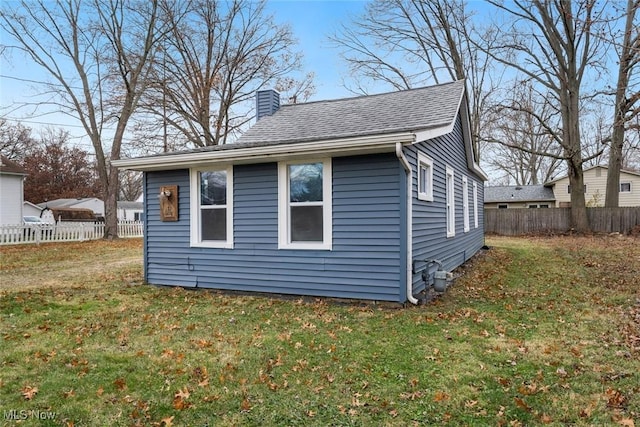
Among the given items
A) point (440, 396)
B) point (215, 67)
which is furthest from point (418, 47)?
point (440, 396)

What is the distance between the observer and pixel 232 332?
15.8ft

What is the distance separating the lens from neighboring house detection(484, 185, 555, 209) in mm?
32125

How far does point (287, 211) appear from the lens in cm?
661

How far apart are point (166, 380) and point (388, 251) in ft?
11.4

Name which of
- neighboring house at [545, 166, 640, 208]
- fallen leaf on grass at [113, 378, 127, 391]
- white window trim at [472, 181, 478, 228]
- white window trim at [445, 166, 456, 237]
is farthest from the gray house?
neighboring house at [545, 166, 640, 208]

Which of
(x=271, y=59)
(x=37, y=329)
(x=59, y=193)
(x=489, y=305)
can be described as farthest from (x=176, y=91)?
(x=59, y=193)

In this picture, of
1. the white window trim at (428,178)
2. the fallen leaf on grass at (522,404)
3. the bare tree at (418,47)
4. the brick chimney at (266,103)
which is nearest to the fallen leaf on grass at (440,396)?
the fallen leaf on grass at (522,404)

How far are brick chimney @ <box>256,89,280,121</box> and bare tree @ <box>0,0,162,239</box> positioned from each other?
37.2 feet

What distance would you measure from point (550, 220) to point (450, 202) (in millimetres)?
15262

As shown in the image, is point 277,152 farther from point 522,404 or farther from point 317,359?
point 522,404

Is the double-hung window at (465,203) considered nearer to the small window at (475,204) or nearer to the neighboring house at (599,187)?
the small window at (475,204)

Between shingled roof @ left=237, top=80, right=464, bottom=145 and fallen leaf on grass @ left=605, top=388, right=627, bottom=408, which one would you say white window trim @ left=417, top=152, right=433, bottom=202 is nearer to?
shingled roof @ left=237, top=80, right=464, bottom=145

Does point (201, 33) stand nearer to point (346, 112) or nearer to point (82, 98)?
point (82, 98)

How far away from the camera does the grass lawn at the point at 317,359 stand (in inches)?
116
